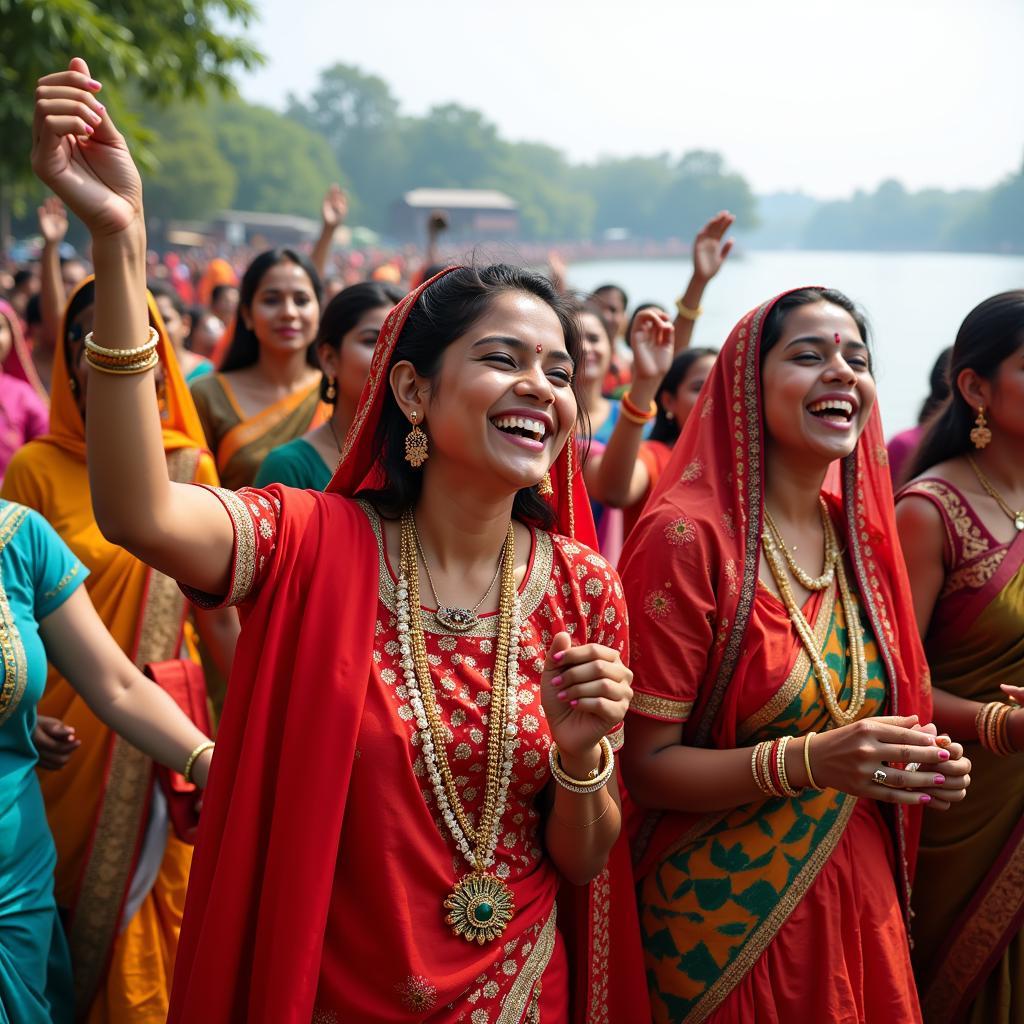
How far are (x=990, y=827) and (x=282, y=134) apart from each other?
276 feet

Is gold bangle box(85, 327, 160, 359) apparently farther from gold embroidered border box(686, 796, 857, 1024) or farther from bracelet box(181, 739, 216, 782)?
gold embroidered border box(686, 796, 857, 1024)

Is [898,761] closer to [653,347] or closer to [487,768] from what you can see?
[487,768]

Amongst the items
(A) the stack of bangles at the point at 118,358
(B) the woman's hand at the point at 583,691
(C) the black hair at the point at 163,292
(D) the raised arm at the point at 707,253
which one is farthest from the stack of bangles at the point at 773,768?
(C) the black hair at the point at 163,292

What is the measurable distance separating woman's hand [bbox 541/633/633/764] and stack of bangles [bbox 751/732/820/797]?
1.66ft

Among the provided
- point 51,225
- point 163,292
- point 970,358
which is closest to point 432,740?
point 970,358

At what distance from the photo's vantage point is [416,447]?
1837mm

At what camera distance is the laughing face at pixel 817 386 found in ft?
7.39

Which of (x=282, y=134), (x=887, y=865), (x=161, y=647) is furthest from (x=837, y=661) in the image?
(x=282, y=134)

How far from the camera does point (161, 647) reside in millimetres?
2865

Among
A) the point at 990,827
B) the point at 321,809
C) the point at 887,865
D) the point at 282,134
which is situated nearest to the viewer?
the point at 321,809

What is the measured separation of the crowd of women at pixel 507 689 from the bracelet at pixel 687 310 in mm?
1076

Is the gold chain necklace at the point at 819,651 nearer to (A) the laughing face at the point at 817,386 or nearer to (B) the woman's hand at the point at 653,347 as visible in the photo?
(A) the laughing face at the point at 817,386

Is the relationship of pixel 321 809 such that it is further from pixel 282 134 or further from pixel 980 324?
pixel 282 134

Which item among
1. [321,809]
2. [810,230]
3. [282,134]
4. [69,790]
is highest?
[282,134]
